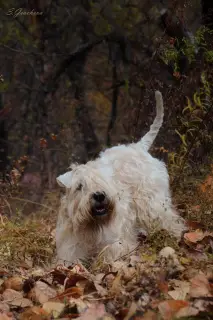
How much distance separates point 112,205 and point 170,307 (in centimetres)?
247

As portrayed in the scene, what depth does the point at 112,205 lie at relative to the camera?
537cm

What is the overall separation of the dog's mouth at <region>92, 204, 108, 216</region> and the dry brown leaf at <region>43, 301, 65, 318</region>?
6.45 ft

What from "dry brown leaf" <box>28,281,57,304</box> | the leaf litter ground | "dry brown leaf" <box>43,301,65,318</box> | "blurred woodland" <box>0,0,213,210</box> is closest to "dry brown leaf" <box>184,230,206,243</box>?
the leaf litter ground

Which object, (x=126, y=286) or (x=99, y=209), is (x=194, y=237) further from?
(x=126, y=286)

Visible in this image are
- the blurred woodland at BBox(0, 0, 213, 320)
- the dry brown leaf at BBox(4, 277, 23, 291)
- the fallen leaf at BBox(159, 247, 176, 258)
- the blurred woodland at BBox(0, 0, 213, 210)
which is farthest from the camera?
Result: the blurred woodland at BBox(0, 0, 213, 210)

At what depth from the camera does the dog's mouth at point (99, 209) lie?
5.36 m

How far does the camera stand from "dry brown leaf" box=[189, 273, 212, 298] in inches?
123


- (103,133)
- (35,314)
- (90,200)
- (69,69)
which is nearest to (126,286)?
(35,314)

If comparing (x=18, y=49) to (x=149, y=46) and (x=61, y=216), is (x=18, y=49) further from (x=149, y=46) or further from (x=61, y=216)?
(x=61, y=216)

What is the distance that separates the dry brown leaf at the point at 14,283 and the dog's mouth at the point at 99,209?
4.45 feet

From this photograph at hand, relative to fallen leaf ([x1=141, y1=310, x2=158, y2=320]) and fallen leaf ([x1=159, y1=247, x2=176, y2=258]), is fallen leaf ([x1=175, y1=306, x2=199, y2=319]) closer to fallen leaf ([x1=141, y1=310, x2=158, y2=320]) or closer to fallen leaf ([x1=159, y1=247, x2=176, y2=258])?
fallen leaf ([x1=141, y1=310, x2=158, y2=320])

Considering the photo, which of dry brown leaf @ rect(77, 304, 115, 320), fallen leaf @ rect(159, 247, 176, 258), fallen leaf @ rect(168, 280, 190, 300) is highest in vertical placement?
fallen leaf @ rect(168, 280, 190, 300)

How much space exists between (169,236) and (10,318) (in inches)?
76.1

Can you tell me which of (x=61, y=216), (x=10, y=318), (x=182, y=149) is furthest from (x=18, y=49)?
(x=10, y=318)
